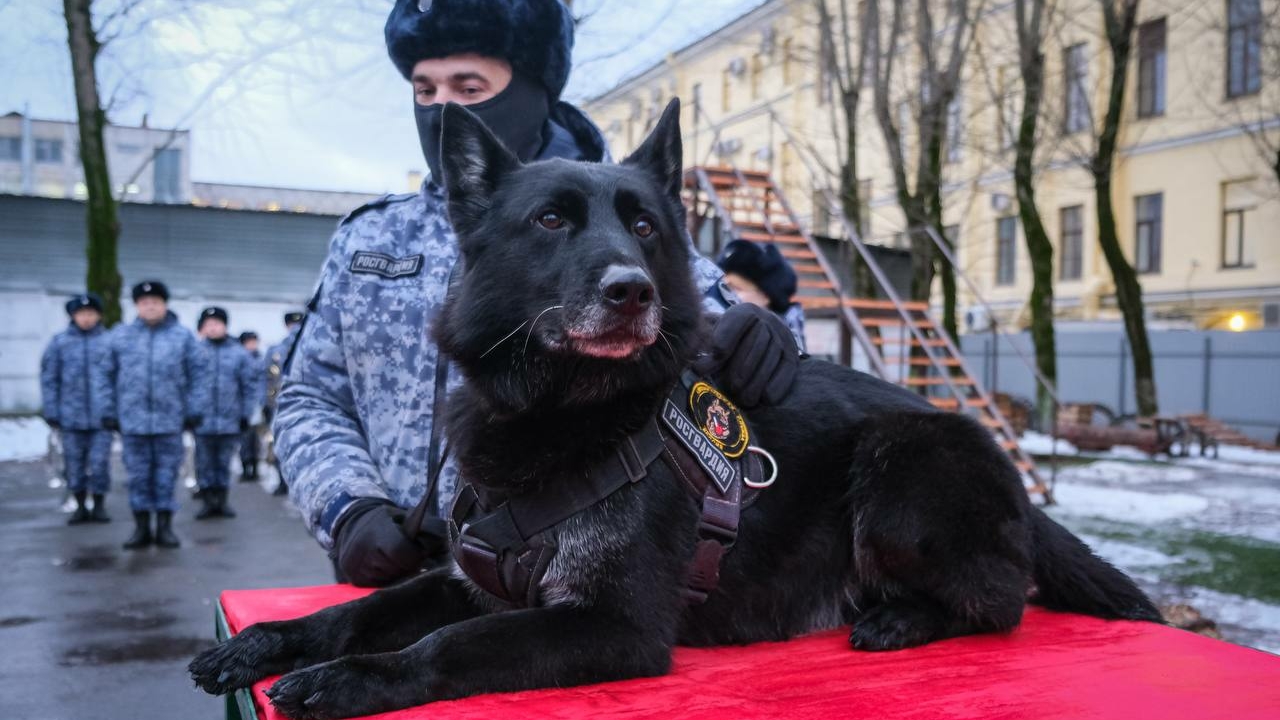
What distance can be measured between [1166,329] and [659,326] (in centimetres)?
2533

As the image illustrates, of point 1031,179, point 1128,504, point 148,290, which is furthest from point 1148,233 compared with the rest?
point 148,290

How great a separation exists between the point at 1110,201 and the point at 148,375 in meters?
Result: 16.9

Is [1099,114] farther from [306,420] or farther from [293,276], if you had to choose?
[306,420]

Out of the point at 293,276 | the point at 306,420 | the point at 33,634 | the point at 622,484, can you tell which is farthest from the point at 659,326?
the point at 293,276

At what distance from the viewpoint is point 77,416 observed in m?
10.5

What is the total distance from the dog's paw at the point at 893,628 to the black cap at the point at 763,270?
5.05 meters

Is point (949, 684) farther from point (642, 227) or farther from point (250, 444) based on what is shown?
point (250, 444)

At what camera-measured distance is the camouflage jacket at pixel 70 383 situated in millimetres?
10516

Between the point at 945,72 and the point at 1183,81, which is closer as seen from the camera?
the point at 945,72

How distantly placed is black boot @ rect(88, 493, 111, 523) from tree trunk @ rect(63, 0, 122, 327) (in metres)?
6.16

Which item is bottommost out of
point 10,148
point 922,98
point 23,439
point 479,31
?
point 23,439

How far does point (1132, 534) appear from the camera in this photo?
946 cm

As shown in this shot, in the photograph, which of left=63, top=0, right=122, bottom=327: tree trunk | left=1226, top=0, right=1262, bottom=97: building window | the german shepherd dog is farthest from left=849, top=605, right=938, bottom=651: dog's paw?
left=1226, top=0, right=1262, bottom=97: building window

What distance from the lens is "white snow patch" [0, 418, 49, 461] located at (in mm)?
17484
